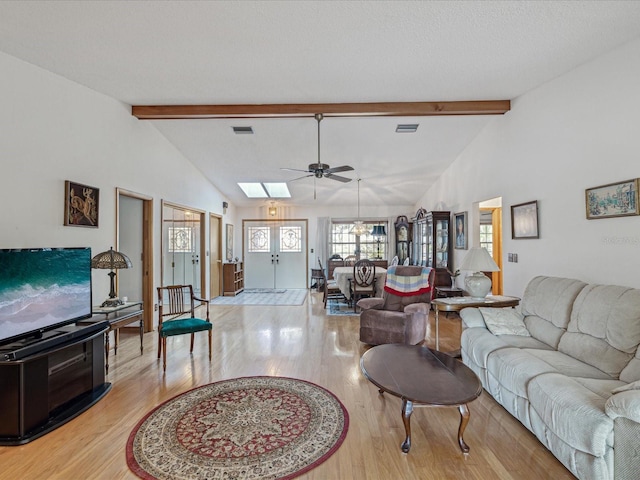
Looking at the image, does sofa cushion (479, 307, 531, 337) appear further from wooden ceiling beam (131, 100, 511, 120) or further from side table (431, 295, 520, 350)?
wooden ceiling beam (131, 100, 511, 120)

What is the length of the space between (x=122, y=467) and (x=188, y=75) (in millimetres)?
3323

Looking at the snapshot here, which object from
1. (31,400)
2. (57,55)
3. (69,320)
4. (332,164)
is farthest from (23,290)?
(332,164)

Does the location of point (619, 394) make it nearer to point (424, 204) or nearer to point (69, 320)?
point (69, 320)

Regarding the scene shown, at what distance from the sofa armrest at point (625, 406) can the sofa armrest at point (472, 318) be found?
1492 millimetres

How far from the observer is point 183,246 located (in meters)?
5.81

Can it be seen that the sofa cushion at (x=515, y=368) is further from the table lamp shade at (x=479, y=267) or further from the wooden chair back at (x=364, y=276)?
the wooden chair back at (x=364, y=276)

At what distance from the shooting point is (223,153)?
5.53 meters

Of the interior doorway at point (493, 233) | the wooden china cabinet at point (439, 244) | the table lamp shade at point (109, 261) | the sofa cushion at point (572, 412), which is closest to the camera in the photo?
the sofa cushion at point (572, 412)

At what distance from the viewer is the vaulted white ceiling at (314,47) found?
2244 millimetres

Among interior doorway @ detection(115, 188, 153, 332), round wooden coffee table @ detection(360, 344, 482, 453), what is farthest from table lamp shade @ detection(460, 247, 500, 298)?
interior doorway @ detection(115, 188, 153, 332)

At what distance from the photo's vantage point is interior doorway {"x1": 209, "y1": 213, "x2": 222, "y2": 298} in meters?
6.82

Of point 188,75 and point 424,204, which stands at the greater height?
point 188,75

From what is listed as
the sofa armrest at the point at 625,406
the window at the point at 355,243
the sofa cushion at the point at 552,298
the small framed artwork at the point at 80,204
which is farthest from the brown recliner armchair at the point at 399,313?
the window at the point at 355,243

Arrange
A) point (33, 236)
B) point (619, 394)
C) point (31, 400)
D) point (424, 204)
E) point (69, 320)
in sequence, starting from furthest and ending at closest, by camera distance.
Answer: point (424, 204) → point (33, 236) → point (69, 320) → point (31, 400) → point (619, 394)
